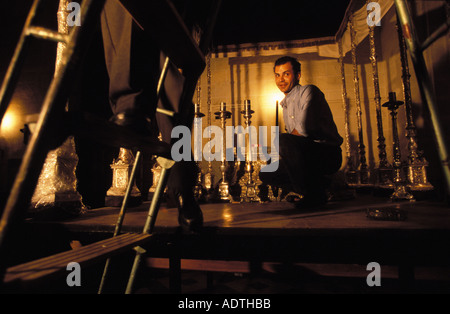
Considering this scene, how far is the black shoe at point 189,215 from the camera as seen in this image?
4.17 feet

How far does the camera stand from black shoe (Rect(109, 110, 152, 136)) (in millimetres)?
860

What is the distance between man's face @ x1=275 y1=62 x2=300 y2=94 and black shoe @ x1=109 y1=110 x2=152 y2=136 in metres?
2.57

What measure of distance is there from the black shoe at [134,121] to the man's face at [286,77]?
2571 mm

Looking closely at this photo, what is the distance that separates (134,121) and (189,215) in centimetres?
63

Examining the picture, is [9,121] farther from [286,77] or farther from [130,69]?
[286,77]

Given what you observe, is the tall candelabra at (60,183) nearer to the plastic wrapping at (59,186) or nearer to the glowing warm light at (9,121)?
the plastic wrapping at (59,186)

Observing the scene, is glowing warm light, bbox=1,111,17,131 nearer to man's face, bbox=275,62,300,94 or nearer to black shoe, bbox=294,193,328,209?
man's face, bbox=275,62,300,94

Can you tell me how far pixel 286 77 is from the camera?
307cm

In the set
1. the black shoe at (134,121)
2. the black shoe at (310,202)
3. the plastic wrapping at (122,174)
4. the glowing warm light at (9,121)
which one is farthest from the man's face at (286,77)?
the glowing warm light at (9,121)

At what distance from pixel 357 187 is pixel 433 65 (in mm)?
2299

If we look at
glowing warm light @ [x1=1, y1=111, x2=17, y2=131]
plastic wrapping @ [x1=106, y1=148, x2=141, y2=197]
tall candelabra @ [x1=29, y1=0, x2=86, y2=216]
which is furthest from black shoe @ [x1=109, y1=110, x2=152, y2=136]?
glowing warm light @ [x1=1, y1=111, x2=17, y2=131]

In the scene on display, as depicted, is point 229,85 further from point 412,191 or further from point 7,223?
point 7,223
